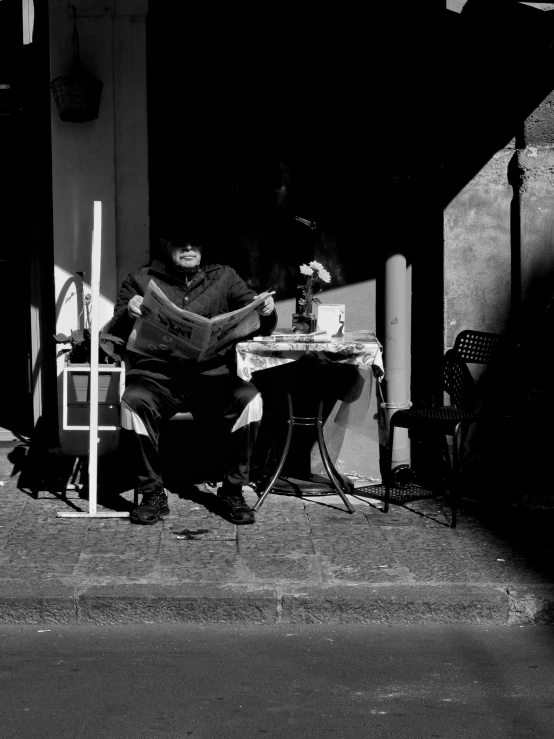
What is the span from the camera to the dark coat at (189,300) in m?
6.34

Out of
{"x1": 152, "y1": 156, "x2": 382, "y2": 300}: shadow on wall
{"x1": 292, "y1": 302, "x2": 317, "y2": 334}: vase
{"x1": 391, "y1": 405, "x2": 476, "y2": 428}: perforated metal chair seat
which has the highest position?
{"x1": 152, "y1": 156, "x2": 382, "y2": 300}: shadow on wall

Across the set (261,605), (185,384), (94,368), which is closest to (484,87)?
(185,384)

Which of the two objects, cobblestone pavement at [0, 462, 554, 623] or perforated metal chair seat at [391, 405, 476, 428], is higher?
perforated metal chair seat at [391, 405, 476, 428]

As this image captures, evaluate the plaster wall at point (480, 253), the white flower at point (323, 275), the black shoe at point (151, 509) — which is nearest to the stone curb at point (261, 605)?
the black shoe at point (151, 509)

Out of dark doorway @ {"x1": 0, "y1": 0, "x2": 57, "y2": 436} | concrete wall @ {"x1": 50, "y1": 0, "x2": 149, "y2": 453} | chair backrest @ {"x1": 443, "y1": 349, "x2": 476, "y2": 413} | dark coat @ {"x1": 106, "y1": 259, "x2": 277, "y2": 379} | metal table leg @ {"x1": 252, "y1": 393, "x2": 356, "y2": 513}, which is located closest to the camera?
dark coat @ {"x1": 106, "y1": 259, "x2": 277, "y2": 379}

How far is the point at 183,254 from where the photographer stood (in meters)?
6.43

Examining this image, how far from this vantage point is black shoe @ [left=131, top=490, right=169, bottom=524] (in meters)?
6.05

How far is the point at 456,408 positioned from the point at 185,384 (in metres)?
1.66

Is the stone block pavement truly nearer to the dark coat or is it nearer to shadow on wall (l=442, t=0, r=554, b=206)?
the dark coat

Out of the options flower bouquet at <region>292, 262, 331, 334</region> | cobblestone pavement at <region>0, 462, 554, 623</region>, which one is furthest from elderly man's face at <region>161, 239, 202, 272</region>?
cobblestone pavement at <region>0, 462, 554, 623</region>

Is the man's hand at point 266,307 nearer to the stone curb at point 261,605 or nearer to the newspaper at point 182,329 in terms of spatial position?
the newspaper at point 182,329

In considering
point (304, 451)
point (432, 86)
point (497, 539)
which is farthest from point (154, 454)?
point (432, 86)

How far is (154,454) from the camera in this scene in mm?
6141

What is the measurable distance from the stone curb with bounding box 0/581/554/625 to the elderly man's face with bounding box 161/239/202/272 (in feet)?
7.03
